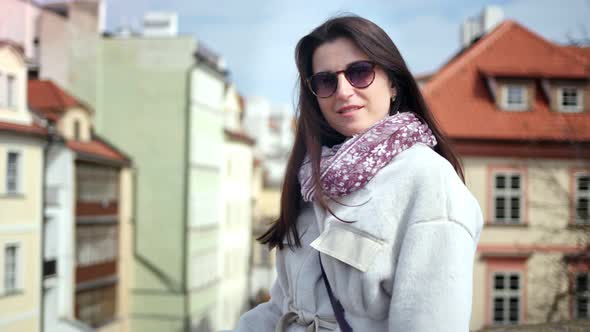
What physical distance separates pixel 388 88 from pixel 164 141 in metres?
7.61

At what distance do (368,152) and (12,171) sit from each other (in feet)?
10.2

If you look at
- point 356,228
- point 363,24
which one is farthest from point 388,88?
point 356,228

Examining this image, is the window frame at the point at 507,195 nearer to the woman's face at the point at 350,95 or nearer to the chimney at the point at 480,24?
the chimney at the point at 480,24

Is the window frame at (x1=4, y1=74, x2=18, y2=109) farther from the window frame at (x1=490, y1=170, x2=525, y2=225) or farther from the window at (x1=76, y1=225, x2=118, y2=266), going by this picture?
the window frame at (x1=490, y1=170, x2=525, y2=225)

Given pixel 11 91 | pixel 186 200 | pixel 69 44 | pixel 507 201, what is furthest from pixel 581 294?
pixel 69 44

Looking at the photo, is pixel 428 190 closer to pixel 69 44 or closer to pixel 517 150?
pixel 517 150

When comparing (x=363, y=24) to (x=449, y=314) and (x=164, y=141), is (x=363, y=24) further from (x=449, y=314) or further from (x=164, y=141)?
(x=164, y=141)

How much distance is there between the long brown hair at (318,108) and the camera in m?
0.71

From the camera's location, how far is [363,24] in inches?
28.0

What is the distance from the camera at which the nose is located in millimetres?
716

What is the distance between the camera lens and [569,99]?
6711mm

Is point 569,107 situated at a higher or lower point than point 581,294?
higher

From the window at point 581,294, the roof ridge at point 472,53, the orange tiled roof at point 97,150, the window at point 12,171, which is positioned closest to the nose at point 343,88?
the window at point 12,171

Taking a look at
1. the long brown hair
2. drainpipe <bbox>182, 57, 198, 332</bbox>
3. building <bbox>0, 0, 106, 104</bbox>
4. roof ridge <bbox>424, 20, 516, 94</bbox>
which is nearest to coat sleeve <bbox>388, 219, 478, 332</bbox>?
the long brown hair
